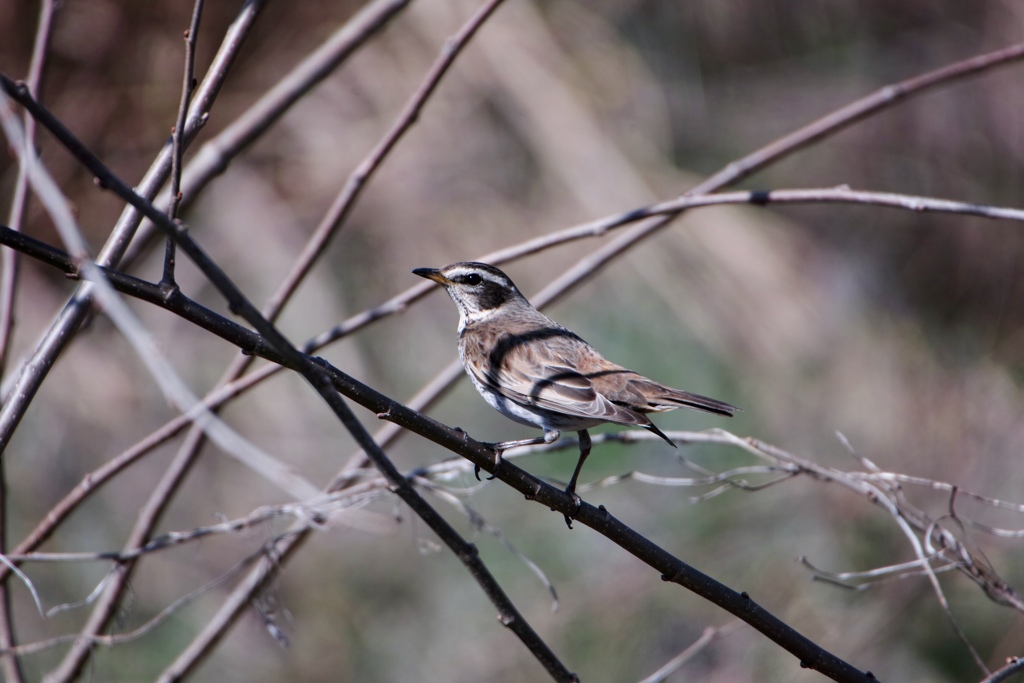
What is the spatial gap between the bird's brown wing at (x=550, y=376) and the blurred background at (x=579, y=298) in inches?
94.8

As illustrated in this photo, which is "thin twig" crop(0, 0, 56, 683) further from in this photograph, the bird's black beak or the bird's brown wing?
the bird's brown wing

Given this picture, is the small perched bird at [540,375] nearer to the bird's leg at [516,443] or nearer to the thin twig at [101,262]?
the bird's leg at [516,443]

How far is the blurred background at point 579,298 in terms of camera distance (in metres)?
5.84

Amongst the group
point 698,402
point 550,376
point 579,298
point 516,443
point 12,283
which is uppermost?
point 12,283

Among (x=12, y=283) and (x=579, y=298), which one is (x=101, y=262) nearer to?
(x=12, y=283)

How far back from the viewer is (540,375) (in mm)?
3598

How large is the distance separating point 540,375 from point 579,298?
4238 millimetres

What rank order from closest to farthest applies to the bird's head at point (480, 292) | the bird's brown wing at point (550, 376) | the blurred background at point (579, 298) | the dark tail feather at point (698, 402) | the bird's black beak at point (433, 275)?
the dark tail feather at point (698, 402) < the bird's brown wing at point (550, 376) < the bird's black beak at point (433, 275) < the bird's head at point (480, 292) < the blurred background at point (579, 298)

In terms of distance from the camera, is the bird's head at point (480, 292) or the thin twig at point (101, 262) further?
the bird's head at point (480, 292)

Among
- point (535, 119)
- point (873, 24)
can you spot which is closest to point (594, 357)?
point (535, 119)

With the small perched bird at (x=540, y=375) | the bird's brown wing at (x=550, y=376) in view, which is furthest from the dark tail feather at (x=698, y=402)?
the bird's brown wing at (x=550, y=376)

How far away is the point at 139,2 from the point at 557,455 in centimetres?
442

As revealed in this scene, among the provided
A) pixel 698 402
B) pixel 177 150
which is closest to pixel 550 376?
pixel 698 402

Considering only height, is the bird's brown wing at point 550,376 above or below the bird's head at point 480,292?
below
